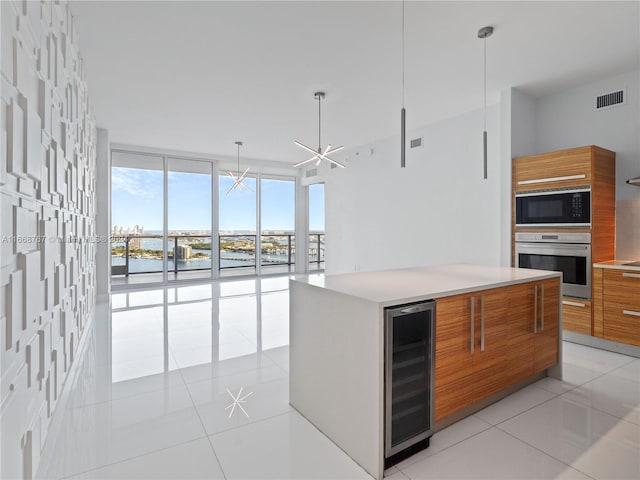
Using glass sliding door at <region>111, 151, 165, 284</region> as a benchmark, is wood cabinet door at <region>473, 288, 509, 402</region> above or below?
below

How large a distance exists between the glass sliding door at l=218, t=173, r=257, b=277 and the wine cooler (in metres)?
6.72

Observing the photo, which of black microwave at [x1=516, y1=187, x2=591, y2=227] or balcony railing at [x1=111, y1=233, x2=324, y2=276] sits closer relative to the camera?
black microwave at [x1=516, y1=187, x2=591, y2=227]

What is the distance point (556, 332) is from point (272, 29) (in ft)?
11.2

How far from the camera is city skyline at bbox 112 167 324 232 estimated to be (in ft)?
23.7

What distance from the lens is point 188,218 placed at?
7863 millimetres

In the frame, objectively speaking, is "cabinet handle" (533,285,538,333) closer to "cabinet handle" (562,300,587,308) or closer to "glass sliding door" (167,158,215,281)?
"cabinet handle" (562,300,587,308)

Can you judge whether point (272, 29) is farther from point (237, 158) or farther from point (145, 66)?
point (237, 158)

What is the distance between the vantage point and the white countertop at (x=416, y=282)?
1872 millimetres

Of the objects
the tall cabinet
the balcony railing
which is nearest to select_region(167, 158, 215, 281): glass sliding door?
the balcony railing

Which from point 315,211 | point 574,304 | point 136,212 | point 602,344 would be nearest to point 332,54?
point 574,304

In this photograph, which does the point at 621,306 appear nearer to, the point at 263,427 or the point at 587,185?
the point at 587,185

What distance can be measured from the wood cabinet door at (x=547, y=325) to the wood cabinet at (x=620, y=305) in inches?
44.6

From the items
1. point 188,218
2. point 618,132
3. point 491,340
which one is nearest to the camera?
point 491,340

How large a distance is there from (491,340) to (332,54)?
287cm
